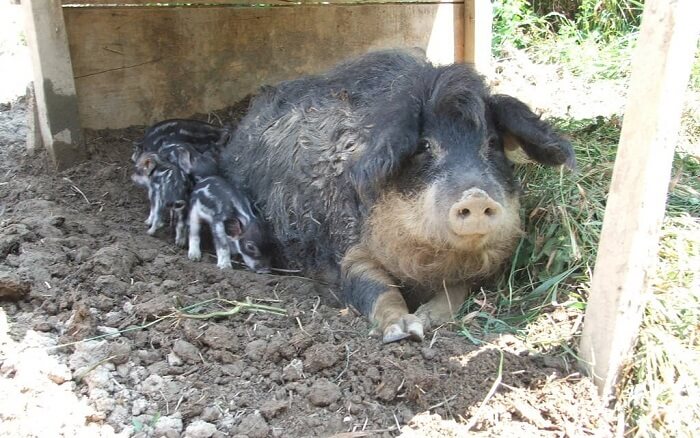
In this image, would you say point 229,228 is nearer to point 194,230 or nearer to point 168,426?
point 194,230

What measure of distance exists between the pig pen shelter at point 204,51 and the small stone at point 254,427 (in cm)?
144

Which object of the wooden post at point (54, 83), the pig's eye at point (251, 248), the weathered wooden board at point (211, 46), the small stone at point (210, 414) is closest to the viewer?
the small stone at point (210, 414)

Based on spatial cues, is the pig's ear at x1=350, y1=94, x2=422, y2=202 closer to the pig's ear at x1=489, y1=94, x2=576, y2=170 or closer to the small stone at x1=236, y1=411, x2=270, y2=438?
the pig's ear at x1=489, y1=94, x2=576, y2=170

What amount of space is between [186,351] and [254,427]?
67 centimetres

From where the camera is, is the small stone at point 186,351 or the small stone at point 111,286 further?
the small stone at point 111,286

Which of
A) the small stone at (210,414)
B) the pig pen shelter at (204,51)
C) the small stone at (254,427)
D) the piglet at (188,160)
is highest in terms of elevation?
the pig pen shelter at (204,51)

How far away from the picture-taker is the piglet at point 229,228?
4.89m

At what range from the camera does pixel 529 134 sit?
384cm

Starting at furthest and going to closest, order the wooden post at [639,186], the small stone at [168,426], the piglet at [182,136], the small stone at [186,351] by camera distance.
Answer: the piglet at [182,136]
the small stone at [186,351]
the small stone at [168,426]
the wooden post at [639,186]

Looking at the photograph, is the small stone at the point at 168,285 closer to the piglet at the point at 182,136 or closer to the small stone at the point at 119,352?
the small stone at the point at 119,352

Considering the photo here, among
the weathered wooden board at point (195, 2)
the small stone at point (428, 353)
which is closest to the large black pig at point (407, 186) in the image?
the small stone at point (428, 353)

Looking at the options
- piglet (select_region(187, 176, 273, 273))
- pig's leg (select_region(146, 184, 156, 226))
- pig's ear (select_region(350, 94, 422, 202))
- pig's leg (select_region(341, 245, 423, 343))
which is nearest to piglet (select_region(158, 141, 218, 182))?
pig's leg (select_region(146, 184, 156, 226))

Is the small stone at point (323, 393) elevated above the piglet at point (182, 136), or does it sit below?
below

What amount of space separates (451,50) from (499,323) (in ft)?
12.3
